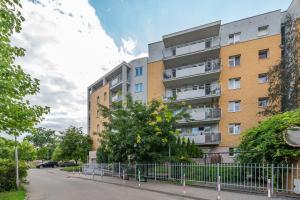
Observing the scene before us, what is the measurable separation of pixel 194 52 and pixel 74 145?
89.0 feet

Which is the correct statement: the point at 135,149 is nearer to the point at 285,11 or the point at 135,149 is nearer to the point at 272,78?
the point at 272,78

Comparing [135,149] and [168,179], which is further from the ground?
[135,149]

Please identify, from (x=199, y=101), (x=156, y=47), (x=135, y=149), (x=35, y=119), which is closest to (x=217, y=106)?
(x=199, y=101)

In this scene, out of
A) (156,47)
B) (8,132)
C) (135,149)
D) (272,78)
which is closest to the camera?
(8,132)

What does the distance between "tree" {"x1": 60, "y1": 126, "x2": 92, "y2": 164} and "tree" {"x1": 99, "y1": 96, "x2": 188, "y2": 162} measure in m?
28.0

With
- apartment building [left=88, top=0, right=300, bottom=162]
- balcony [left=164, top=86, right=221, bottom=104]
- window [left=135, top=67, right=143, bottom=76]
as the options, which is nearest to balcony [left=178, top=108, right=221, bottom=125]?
apartment building [left=88, top=0, right=300, bottom=162]

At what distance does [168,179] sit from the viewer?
1947 cm

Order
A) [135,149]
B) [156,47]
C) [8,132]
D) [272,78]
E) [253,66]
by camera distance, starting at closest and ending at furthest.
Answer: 1. [8,132]
2. [135,149]
3. [272,78]
4. [253,66]
5. [156,47]

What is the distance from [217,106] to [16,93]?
26488 millimetres

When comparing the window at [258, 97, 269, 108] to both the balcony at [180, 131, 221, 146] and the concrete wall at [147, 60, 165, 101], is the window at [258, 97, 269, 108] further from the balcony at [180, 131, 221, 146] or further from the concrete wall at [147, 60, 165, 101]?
the concrete wall at [147, 60, 165, 101]

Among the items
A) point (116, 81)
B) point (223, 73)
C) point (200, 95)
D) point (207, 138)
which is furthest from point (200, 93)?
point (116, 81)

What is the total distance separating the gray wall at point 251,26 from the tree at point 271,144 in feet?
58.8

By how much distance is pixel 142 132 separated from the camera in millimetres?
20469

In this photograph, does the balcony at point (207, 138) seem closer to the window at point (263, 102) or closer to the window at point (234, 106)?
the window at point (234, 106)
